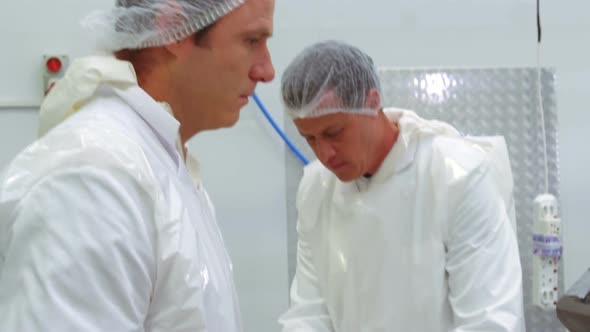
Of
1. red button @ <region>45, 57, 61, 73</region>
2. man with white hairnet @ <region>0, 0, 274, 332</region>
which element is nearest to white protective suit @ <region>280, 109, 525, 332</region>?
man with white hairnet @ <region>0, 0, 274, 332</region>

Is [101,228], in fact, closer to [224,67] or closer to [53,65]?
[224,67]

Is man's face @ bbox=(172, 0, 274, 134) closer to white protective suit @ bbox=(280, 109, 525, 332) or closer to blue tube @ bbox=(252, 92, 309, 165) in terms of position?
white protective suit @ bbox=(280, 109, 525, 332)

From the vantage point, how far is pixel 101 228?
617 mm

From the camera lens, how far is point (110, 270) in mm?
613

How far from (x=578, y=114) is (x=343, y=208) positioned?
96 cm

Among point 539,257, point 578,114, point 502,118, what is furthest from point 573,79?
point 539,257

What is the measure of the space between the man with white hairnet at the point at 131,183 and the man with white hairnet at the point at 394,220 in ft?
1.64

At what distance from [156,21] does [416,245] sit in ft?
2.68

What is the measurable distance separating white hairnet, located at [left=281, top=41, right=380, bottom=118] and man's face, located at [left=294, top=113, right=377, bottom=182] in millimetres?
23

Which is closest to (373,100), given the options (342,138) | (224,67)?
(342,138)

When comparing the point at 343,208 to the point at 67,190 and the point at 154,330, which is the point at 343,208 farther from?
the point at 67,190

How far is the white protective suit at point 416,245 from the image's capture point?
130 cm

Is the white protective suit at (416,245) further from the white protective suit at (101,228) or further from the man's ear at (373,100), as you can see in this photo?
the white protective suit at (101,228)

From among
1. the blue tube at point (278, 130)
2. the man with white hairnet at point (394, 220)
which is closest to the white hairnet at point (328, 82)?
the man with white hairnet at point (394, 220)
